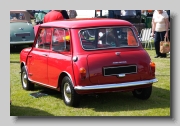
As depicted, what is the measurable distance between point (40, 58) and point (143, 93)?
2094mm

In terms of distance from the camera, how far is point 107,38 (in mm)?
7551

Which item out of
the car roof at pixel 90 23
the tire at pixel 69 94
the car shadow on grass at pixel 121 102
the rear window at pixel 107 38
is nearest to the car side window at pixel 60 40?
the car roof at pixel 90 23

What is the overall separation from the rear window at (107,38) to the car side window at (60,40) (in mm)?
299

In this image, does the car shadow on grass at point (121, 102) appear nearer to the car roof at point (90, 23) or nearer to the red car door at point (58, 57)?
the red car door at point (58, 57)

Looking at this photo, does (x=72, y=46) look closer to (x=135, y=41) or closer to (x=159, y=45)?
(x=135, y=41)

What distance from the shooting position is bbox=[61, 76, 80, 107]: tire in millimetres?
7172

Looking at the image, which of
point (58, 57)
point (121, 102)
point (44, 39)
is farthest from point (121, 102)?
point (44, 39)

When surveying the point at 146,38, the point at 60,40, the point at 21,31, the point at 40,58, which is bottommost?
the point at 40,58

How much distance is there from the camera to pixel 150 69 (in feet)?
24.3

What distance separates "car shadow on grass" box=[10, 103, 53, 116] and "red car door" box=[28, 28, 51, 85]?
84cm

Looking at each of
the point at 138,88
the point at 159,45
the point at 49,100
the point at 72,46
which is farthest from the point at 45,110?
the point at 159,45

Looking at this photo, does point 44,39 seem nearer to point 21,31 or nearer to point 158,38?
point 158,38

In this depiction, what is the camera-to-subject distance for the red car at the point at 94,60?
700 centimetres

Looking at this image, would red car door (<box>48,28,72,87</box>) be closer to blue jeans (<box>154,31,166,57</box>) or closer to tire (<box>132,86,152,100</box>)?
tire (<box>132,86,152,100</box>)
